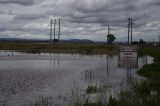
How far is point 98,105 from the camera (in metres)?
13.5

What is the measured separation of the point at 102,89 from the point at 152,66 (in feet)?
47.2

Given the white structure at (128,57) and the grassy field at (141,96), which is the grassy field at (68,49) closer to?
the white structure at (128,57)

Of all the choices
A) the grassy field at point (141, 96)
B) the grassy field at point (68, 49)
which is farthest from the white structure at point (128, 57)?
the grassy field at point (68, 49)

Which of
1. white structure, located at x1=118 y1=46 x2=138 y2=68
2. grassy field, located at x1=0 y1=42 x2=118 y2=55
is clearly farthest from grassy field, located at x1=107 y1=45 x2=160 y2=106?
grassy field, located at x1=0 y1=42 x2=118 y2=55

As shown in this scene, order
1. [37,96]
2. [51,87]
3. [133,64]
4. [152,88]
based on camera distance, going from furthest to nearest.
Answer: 1. [133,64]
2. [51,87]
3. [152,88]
4. [37,96]

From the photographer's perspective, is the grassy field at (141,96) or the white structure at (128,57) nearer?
the grassy field at (141,96)

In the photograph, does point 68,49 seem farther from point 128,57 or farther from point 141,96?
point 141,96

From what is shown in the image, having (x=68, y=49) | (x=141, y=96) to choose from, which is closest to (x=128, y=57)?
(x=141, y=96)

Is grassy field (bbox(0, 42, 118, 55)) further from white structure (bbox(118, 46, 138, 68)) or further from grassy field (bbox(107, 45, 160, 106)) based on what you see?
grassy field (bbox(107, 45, 160, 106))

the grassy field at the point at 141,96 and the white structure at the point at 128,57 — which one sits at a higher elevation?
the white structure at the point at 128,57

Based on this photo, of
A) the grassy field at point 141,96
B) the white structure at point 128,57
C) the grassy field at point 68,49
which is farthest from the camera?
the grassy field at point 68,49

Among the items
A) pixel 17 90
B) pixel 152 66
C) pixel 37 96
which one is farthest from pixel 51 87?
pixel 152 66

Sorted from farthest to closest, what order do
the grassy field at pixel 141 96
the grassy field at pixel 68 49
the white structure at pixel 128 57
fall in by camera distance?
the grassy field at pixel 68 49, the white structure at pixel 128 57, the grassy field at pixel 141 96

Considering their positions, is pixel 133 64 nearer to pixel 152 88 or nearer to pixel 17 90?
pixel 152 88
